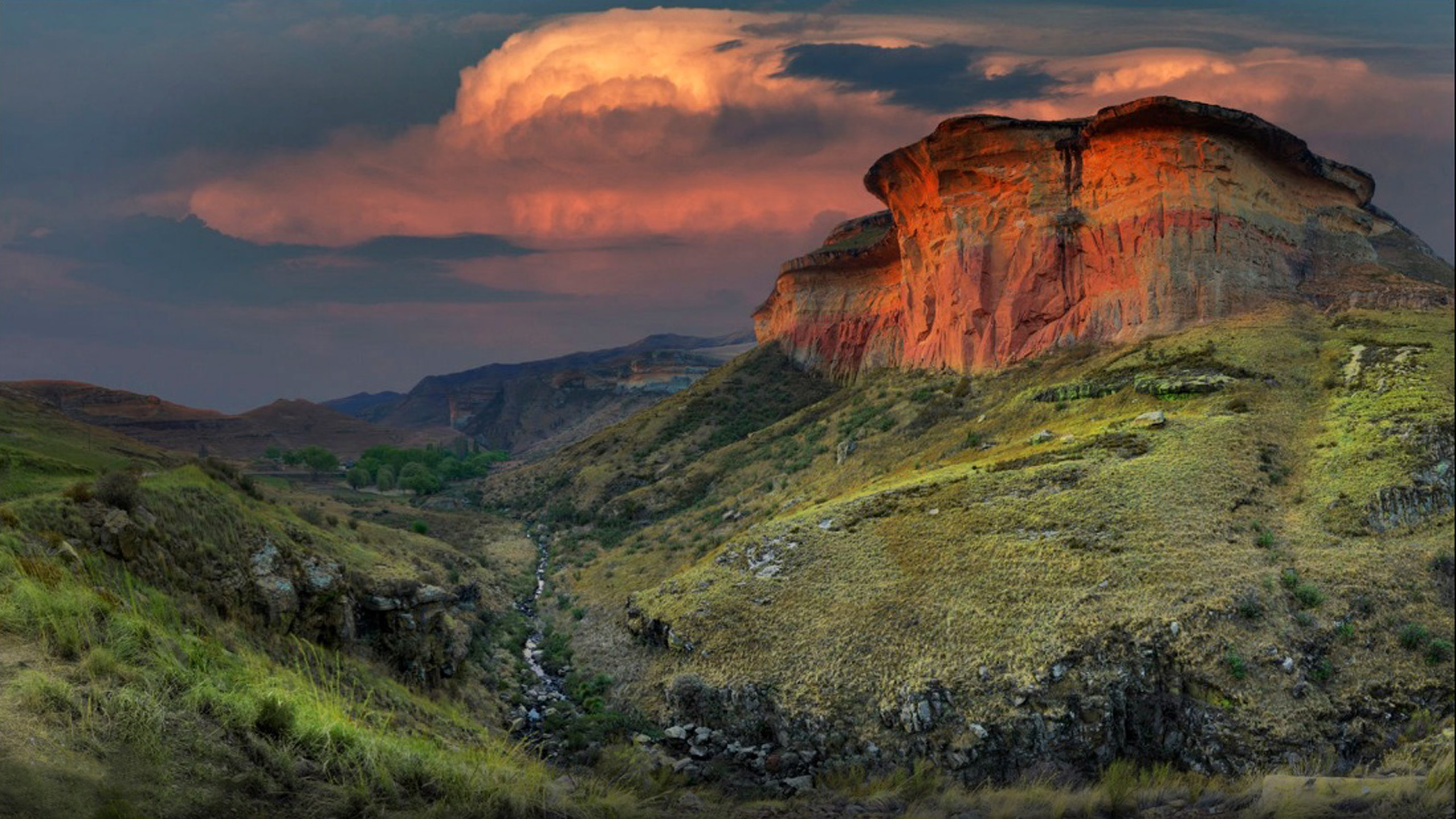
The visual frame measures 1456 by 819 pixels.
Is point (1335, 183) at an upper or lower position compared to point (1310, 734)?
upper

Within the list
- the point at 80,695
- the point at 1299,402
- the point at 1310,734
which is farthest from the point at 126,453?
the point at 1299,402

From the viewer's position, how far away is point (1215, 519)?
1753 cm

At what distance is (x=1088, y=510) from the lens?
61.5 ft

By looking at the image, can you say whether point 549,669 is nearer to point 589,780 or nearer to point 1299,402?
point 589,780

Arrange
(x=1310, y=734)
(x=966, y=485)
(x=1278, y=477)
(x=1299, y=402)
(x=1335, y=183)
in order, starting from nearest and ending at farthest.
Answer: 1. (x=1310, y=734)
2. (x=1278, y=477)
3. (x=966, y=485)
4. (x=1299, y=402)
5. (x=1335, y=183)

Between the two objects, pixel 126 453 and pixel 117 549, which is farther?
pixel 126 453

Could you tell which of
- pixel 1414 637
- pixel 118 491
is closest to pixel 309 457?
pixel 118 491

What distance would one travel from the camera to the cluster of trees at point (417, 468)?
48109mm

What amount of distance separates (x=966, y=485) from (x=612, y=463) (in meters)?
35.3

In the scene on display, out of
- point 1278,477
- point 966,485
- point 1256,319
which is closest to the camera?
point 1278,477

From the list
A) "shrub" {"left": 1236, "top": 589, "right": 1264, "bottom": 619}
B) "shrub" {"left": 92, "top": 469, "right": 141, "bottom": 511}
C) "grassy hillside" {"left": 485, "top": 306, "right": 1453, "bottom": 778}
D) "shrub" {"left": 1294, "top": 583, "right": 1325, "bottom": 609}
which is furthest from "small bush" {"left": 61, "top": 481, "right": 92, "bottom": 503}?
"shrub" {"left": 1294, "top": 583, "right": 1325, "bottom": 609}

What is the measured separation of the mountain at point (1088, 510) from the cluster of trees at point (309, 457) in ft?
37.1

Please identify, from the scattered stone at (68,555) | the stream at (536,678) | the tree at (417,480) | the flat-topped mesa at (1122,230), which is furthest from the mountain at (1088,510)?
the tree at (417,480)

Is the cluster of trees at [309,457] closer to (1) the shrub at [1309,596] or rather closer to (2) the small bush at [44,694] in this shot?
(2) the small bush at [44,694]
